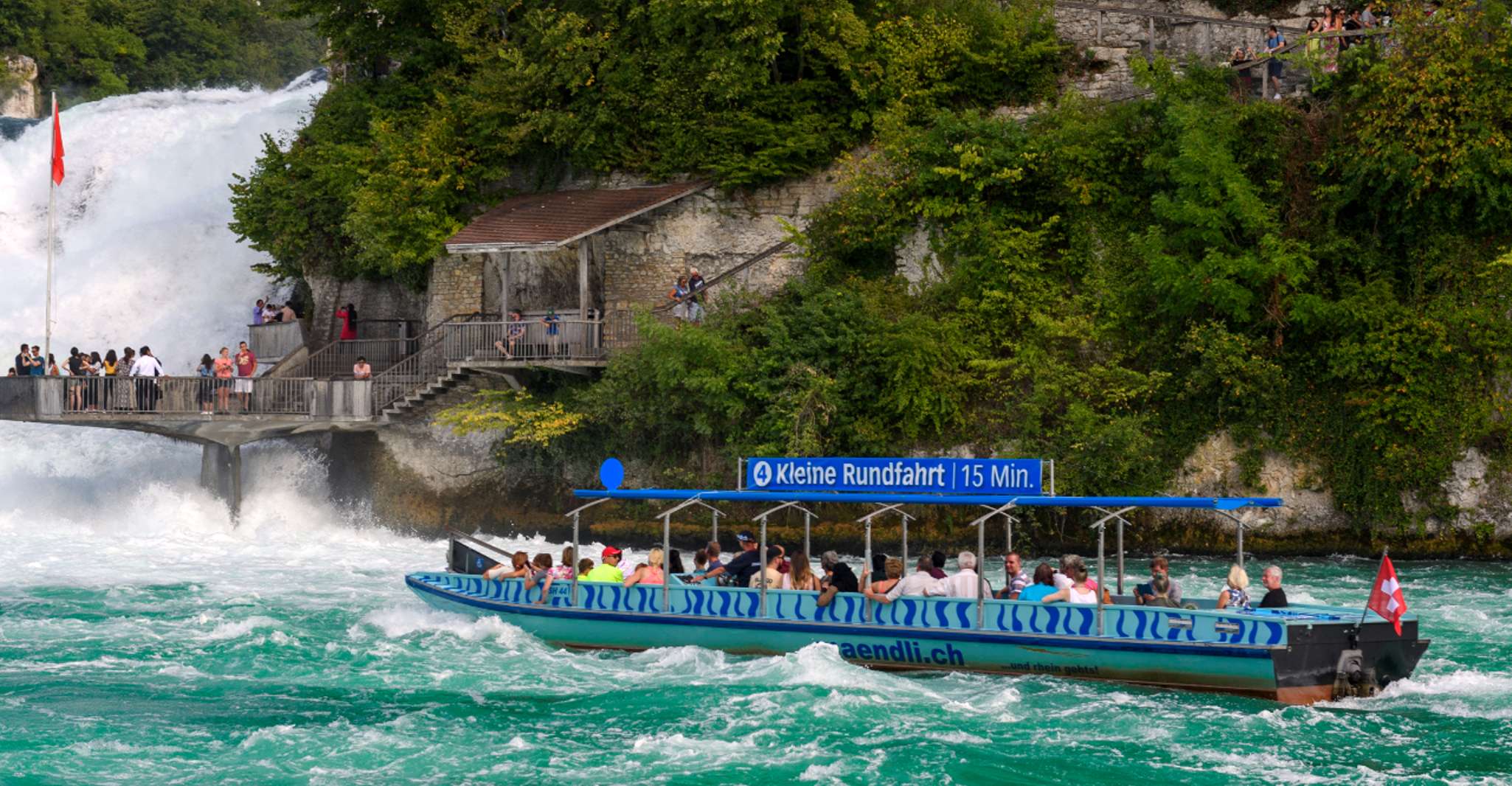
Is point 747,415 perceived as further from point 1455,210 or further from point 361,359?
point 1455,210

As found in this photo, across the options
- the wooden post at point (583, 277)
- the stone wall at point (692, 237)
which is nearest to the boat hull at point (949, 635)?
the wooden post at point (583, 277)

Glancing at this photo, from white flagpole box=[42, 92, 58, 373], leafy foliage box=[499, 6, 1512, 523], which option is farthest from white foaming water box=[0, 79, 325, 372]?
leafy foliage box=[499, 6, 1512, 523]

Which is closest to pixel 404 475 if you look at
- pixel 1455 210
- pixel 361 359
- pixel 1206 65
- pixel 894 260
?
pixel 361 359

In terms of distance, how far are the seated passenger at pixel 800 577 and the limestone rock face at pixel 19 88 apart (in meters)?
65.1

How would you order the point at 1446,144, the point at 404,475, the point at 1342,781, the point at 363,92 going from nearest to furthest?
the point at 1342,781 → the point at 1446,144 → the point at 404,475 → the point at 363,92

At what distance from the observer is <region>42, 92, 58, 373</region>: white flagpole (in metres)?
36.3

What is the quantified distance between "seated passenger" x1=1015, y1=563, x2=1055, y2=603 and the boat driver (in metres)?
3.89

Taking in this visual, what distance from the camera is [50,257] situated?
123 feet

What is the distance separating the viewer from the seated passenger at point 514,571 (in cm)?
2356

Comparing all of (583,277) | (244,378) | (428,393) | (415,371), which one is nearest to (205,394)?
(244,378)

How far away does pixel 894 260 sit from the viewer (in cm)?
3541

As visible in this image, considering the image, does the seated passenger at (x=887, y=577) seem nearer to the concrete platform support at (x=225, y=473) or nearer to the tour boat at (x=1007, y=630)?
the tour boat at (x=1007, y=630)

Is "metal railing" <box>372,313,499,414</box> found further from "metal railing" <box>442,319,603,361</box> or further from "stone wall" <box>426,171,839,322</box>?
"stone wall" <box>426,171,839,322</box>

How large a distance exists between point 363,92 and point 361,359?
756 cm
